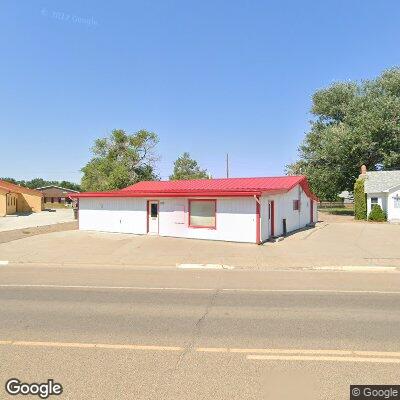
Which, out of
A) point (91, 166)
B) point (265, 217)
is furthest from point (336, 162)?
point (91, 166)

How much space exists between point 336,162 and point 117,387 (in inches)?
1672

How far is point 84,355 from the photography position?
16.9 ft

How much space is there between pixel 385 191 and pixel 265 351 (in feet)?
100

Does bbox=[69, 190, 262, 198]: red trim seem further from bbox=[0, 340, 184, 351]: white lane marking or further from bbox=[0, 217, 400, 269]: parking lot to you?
bbox=[0, 340, 184, 351]: white lane marking

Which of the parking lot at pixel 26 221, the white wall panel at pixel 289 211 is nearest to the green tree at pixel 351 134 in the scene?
the white wall panel at pixel 289 211

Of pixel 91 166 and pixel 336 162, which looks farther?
pixel 91 166

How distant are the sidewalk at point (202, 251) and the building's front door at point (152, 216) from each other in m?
1.17

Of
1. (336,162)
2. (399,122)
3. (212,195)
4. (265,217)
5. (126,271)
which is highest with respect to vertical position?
(399,122)

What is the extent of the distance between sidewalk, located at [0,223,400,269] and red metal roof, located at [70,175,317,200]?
2.51 meters

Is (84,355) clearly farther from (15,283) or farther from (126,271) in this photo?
(126,271)

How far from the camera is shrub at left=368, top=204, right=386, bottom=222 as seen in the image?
31359 millimetres

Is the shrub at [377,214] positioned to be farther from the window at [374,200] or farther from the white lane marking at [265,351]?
the white lane marking at [265,351]

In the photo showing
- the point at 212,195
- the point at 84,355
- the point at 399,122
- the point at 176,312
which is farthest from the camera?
the point at 399,122

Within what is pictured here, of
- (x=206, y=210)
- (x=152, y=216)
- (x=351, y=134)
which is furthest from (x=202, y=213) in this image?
(x=351, y=134)
